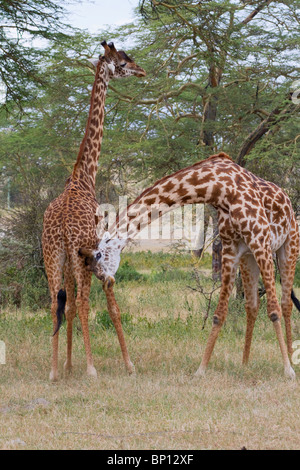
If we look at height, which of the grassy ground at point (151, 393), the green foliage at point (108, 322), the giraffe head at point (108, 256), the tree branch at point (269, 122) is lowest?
the grassy ground at point (151, 393)

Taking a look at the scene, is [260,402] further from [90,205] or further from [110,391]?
[90,205]

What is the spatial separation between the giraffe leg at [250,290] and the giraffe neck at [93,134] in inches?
69.2

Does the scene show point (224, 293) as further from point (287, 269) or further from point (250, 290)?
point (287, 269)

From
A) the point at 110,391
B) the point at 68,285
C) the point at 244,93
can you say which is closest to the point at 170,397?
the point at 110,391

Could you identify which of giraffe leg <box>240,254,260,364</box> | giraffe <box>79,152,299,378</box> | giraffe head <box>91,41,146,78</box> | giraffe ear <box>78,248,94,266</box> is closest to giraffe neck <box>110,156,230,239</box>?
giraffe <box>79,152,299,378</box>

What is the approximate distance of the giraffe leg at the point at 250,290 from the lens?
5.96 meters

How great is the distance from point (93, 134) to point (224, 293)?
7.03 feet

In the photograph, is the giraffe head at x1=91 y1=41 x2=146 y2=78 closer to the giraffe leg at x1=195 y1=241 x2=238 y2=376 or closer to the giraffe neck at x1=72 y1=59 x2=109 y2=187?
the giraffe neck at x1=72 y1=59 x2=109 y2=187

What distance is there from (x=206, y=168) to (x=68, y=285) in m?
1.74

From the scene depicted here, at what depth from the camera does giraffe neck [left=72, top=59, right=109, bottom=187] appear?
6.11m

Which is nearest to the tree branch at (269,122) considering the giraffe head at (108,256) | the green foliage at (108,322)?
the green foliage at (108,322)

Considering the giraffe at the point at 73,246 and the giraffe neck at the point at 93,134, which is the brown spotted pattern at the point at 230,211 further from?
the giraffe neck at the point at 93,134

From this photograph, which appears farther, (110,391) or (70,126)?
(70,126)
